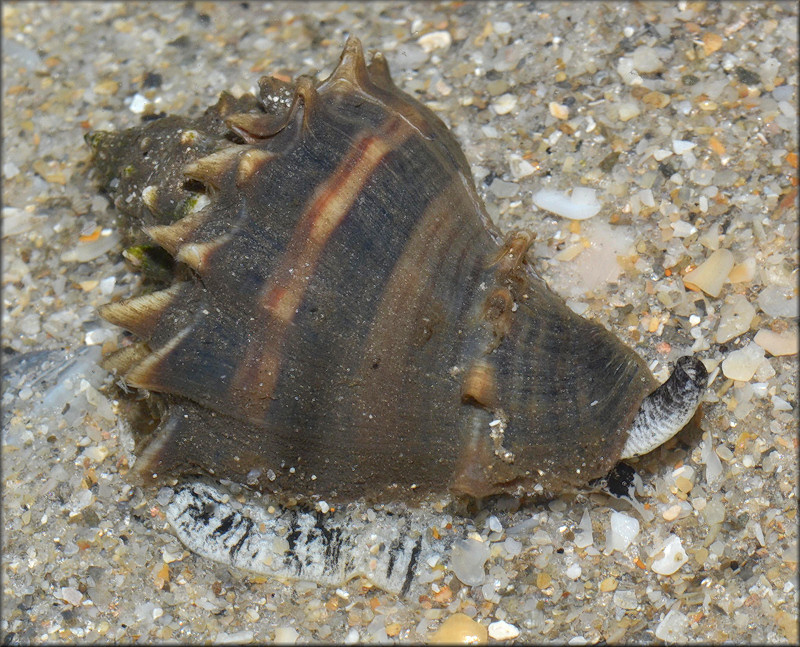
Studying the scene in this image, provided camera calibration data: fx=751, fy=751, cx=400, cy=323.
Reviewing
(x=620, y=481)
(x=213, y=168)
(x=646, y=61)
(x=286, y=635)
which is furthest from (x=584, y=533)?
(x=646, y=61)

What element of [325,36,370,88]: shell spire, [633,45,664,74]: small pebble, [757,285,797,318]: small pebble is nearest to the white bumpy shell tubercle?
[757,285,797,318]: small pebble

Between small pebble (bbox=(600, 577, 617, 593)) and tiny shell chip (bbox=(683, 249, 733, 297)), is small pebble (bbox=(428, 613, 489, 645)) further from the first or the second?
tiny shell chip (bbox=(683, 249, 733, 297))

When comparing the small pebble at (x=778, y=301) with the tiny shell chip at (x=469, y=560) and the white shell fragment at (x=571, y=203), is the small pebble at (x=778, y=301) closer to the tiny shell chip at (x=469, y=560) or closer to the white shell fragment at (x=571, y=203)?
the white shell fragment at (x=571, y=203)

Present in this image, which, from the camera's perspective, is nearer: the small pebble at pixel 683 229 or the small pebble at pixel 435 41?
the small pebble at pixel 683 229

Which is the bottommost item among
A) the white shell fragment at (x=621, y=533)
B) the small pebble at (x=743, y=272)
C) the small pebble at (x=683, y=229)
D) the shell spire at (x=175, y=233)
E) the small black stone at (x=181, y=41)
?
the white shell fragment at (x=621, y=533)

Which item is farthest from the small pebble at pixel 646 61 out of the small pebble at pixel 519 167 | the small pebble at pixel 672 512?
the small pebble at pixel 672 512

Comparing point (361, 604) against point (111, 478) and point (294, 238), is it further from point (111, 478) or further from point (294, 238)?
point (294, 238)
